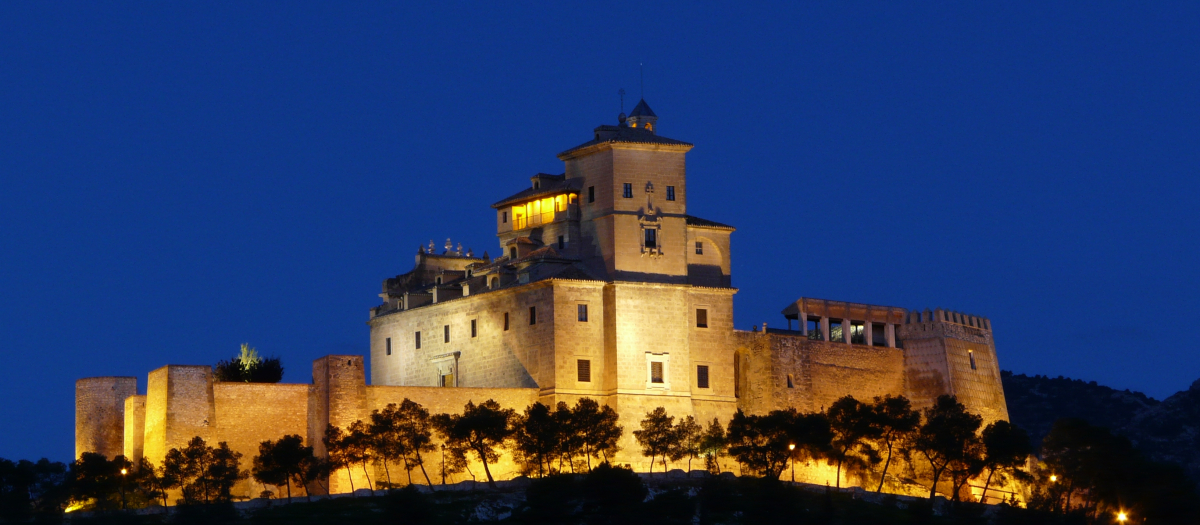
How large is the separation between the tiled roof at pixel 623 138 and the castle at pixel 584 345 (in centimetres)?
8

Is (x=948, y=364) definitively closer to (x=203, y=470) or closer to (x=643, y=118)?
(x=643, y=118)

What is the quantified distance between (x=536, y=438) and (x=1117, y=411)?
60.4 meters

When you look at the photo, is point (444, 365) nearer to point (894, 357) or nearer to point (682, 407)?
point (682, 407)

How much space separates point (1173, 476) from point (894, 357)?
19.9m

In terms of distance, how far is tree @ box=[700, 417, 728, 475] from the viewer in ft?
220

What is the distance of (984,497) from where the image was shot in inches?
2739

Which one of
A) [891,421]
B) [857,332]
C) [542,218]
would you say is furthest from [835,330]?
[542,218]

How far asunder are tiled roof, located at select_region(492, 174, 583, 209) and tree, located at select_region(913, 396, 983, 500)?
15.9 m

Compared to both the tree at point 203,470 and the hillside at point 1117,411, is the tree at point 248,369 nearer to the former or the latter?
the tree at point 203,470

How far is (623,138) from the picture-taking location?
70.9 m

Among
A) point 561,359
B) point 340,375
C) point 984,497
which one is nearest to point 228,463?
point 340,375

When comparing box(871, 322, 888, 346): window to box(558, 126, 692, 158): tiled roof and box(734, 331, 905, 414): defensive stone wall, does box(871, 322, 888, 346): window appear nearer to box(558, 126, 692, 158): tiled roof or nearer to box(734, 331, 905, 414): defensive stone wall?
box(734, 331, 905, 414): defensive stone wall

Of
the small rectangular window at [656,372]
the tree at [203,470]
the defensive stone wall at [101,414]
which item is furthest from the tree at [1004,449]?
the defensive stone wall at [101,414]

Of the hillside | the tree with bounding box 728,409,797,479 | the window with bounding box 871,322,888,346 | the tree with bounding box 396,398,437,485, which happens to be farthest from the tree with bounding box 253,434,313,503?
the hillside
